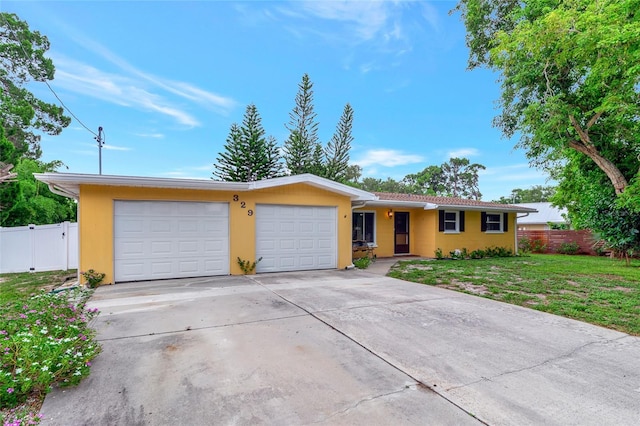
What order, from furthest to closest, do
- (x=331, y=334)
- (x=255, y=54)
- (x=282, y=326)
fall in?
(x=255, y=54) → (x=282, y=326) → (x=331, y=334)

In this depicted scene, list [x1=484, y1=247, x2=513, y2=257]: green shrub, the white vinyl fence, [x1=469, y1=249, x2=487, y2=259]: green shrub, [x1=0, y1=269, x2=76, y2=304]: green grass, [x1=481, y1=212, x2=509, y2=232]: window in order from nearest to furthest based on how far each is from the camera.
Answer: [x1=0, y1=269, x2=76, y2=304]: green grass < the white vinyl fence < [x1=469, y1=249, x2=487, y2=259]: green shrub < [x1=484, y1=247, x2=513, y2=257]: green shrub < [x1=481, y1=212, x2=509, y2=232]: window

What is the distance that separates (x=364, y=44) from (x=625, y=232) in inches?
478

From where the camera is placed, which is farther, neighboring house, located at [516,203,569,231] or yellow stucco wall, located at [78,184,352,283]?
neighboring house, located at [516,203,569,231]

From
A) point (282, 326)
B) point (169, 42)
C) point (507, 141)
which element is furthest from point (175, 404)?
point (507, 141)

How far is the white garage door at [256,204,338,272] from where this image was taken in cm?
877

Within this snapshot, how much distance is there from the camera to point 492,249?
1428 centimetres

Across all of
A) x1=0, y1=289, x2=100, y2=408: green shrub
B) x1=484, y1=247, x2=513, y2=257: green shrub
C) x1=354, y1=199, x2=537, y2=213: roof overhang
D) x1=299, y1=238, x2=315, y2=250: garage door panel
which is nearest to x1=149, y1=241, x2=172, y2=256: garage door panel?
x1=299, y1=238, x2=315, y2=250: garage door panel

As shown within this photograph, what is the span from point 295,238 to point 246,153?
42.9ft

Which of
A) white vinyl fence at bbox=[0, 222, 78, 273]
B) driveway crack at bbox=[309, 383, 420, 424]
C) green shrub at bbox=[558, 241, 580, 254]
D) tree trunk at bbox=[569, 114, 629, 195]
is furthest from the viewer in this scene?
green shrub at bbox=[558, 241, 580, 254]

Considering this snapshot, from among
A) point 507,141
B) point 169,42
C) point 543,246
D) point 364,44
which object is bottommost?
point 543,246

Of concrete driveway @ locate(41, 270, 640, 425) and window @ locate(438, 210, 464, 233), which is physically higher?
window @ locate(438, 210, 464, 233)

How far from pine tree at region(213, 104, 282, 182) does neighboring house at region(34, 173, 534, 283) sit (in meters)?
12.1

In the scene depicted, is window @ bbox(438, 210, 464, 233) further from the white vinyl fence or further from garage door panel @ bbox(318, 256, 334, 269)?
the white vinyl fence

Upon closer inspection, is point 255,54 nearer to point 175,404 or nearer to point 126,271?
point 126,271
